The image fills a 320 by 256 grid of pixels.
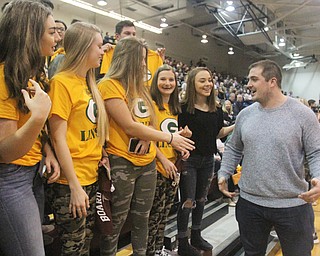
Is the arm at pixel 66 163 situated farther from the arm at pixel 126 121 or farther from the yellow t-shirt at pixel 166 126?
the yellow t-shirt at pixel 166 126

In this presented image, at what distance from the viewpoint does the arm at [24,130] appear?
92 centimetres

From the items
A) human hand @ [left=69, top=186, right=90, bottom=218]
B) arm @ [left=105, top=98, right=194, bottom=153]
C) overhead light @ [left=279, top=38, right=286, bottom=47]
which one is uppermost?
overhead light @ [left=279, top=38, right=286, bottom=47]

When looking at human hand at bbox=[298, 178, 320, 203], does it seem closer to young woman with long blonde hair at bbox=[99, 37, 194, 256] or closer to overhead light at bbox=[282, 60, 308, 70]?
young woman with long blonde hair at bbox=[99, 37, 194, 256]

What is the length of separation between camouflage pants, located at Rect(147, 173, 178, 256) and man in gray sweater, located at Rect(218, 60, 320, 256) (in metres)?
0.44

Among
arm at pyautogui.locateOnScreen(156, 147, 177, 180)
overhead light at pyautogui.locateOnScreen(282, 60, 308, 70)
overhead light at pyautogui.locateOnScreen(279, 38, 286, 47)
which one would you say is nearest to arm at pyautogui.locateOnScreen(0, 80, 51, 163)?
arm at pyautogui.locateOnScreen(156, 147, 177, 180)

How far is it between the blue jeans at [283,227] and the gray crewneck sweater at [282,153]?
0.04 meters

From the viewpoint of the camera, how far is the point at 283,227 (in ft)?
5.15

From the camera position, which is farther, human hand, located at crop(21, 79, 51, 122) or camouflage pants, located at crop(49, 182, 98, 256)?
camouflage pants, located at crop(49, 182, 98, 256)

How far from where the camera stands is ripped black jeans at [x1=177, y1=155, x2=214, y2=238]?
2.05 meters

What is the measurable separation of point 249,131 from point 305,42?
43.7 feet

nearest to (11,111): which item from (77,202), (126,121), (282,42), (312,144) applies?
(77,202)

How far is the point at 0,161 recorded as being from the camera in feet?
3.13

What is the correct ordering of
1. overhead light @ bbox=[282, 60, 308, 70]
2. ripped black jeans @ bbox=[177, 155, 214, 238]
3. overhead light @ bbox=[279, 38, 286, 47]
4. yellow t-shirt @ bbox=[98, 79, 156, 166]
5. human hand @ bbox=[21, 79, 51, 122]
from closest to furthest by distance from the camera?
human hand @ bbox=[21, 79, 51, 122] → yellow t-shirt @ bbox=[98, 79, 156, 166] → ripped black jeans @ bbox=[177, 155, 214, 238] → overhead light @ bbox=[279, 38, 286, 47] → overhead light @ bbox=[282, 60, 308, 70]

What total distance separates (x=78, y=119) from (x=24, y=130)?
35cm
